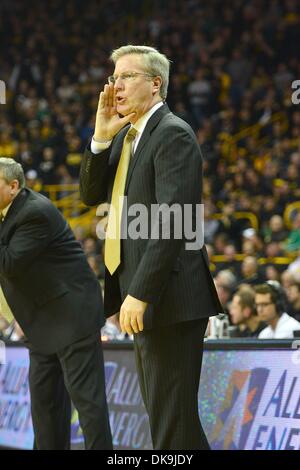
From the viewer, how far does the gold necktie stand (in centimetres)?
447

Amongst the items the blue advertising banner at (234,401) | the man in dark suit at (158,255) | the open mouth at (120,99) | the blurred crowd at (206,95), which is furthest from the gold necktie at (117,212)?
the blurred crowd at (206,95)

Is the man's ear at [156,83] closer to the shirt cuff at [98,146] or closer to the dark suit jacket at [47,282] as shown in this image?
the shirt cuff at [98,146]

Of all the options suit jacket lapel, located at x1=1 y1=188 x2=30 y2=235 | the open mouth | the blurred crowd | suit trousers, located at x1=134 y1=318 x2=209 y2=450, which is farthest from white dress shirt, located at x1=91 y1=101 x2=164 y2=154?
the blurred crowd

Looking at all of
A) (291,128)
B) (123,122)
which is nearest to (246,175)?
(291,128)

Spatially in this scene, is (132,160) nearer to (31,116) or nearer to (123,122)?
(123,122)

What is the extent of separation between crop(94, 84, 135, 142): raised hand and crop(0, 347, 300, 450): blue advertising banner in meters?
2.25

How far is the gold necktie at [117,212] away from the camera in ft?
14.7

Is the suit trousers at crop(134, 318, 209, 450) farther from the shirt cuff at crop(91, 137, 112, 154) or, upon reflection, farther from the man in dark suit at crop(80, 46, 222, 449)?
the shirt cuff at crop(91, 137, 112, 154)

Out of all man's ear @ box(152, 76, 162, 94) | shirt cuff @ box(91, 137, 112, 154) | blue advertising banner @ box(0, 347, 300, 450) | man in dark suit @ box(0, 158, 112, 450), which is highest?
man's ear @ box(152, 76, 162, 94)

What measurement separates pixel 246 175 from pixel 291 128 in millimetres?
1991

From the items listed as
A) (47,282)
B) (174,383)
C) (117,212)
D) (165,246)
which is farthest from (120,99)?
(47,282)

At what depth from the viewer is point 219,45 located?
1945 cm

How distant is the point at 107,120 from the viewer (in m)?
4.59

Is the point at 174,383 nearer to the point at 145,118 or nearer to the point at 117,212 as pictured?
the point at 117,212
